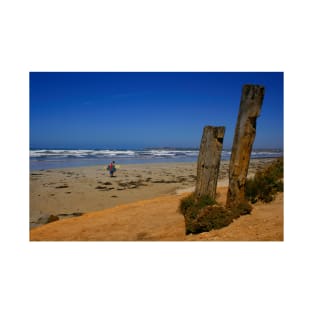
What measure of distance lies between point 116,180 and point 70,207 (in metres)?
5.27

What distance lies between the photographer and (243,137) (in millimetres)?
5969

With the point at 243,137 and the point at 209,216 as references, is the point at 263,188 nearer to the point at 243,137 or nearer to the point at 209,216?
the point at 243,137

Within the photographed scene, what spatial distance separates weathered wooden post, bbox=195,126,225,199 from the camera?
628 cm

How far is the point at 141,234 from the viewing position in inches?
252

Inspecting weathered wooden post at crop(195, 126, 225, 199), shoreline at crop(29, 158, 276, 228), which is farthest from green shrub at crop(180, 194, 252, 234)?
shoreline at crop(29, 158, 276, 228)

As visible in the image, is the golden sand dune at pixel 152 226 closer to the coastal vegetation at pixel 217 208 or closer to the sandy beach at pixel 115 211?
the sandy beach at pixel 115 211

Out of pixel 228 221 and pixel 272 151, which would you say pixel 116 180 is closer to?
pixel 228 221

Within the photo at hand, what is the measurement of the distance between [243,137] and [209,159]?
0.87 metres

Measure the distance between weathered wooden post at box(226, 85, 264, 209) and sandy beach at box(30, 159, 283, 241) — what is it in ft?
1.95

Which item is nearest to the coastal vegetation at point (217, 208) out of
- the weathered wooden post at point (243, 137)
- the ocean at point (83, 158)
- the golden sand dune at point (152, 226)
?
the golden sand dune at point (152, 226)

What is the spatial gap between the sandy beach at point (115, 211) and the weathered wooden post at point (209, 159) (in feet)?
3.12

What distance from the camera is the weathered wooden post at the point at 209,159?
20.6ft

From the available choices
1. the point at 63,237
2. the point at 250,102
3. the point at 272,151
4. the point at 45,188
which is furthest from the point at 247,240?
the point at 272,151

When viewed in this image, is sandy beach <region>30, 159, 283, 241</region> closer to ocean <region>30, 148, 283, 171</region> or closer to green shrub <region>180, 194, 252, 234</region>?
green shrub <region>180, 194, 252, 234</region>
